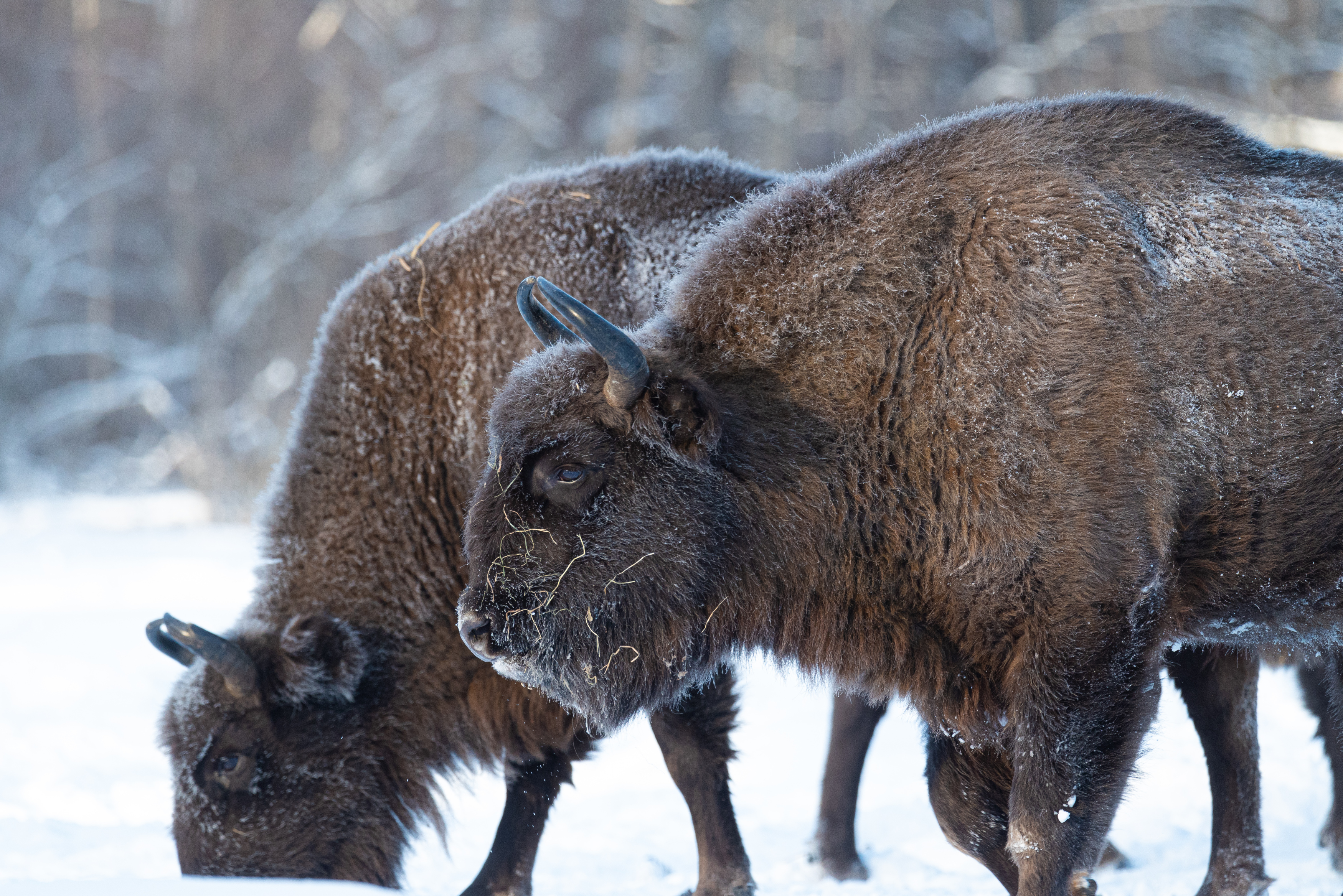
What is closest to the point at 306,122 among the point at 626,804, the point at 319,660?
the point at 626,804

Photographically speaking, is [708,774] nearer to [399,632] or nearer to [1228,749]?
[399,632]

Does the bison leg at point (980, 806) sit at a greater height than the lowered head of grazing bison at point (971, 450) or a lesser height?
lesser

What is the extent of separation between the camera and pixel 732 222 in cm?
351

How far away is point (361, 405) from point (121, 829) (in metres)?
2.13

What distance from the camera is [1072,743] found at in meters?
2.92

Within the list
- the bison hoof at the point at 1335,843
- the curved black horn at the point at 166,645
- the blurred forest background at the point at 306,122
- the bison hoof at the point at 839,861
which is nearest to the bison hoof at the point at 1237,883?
the bison hoof at the point at 1335,843

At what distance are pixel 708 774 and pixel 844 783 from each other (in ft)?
2.90

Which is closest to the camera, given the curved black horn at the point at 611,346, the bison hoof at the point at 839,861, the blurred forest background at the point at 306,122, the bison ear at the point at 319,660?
the curved black horn at the point at 611,346

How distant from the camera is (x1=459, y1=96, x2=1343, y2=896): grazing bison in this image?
9.62 ft

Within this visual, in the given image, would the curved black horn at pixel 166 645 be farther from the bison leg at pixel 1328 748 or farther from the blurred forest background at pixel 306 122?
the blurred forest background at pixel 306 122

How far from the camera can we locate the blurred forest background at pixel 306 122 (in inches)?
691

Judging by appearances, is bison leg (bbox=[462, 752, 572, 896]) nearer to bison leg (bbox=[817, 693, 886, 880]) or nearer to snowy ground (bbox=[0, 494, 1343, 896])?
snowy ground (bbox=[0, 494, 1343, 896])

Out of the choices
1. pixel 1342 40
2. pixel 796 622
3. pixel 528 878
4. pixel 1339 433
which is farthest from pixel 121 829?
pixel 1342 40

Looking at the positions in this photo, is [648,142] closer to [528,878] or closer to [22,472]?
[22,472]
